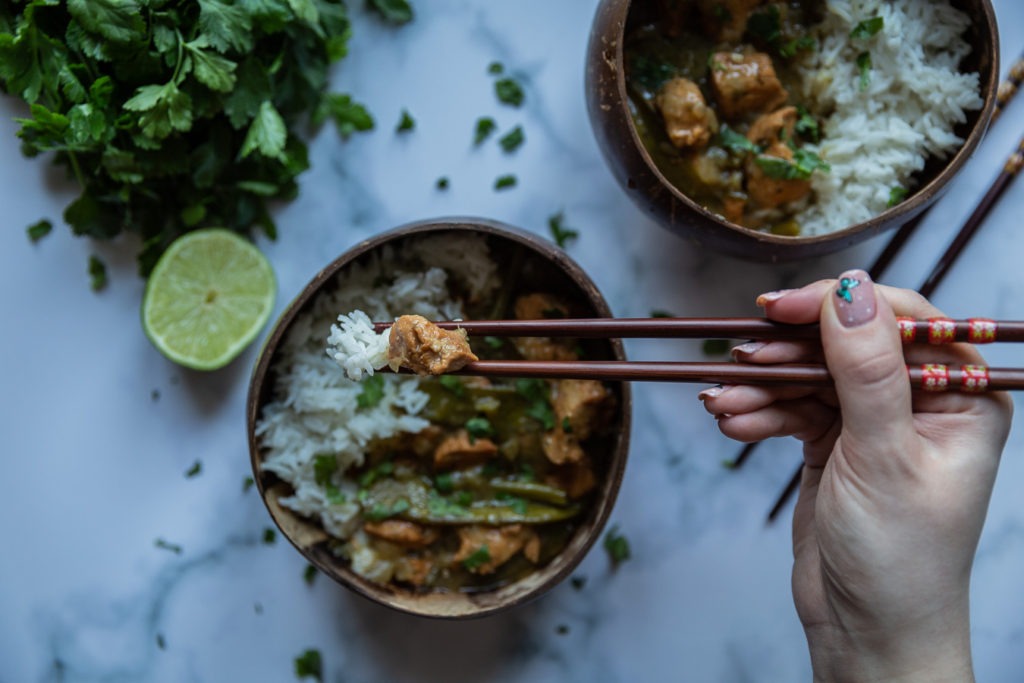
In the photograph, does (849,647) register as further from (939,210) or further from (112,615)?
(112,615)

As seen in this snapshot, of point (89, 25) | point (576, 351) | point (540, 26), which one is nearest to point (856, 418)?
point (576, 351)

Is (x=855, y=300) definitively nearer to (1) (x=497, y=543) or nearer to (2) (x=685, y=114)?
(2) (x=685, y=114)

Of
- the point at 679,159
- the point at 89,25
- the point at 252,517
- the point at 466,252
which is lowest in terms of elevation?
the point at 252,517

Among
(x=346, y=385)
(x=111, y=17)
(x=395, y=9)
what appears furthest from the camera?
(x=395, y=9)

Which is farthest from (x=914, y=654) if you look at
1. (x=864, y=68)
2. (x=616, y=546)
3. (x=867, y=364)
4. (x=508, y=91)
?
(x=508, y=91)

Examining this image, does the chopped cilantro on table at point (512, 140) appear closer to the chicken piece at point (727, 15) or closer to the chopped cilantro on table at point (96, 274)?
the chicken piece at point (727, 15)
